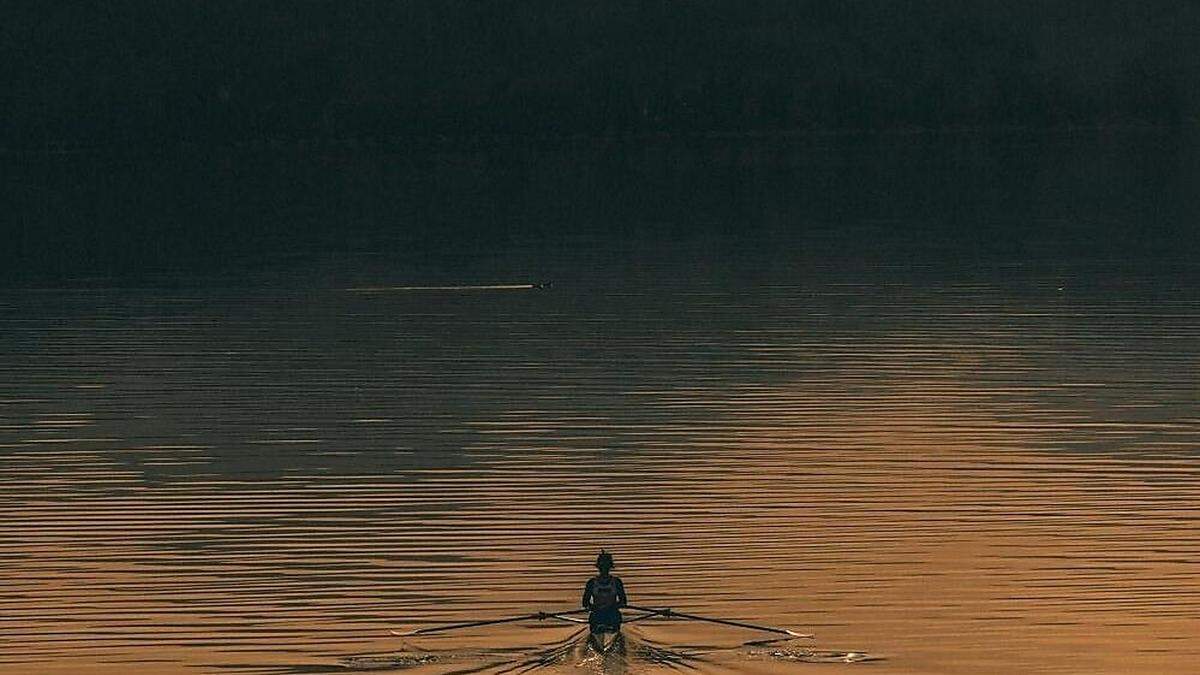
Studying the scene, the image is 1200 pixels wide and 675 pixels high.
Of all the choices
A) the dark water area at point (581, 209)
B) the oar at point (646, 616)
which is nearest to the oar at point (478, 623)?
the oar at point (646, 616)

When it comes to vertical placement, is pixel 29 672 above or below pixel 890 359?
below

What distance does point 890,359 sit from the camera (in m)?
48.9

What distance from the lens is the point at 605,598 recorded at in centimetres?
2503

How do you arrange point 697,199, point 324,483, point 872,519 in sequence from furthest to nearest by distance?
point 697,199 < point 324,483 < point 872,519

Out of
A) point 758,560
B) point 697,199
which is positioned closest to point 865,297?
point 758,560

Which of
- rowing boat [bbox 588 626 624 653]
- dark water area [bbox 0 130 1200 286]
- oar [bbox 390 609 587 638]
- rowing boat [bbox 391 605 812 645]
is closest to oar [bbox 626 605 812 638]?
rowing boat [bbox 391 605 812 645]

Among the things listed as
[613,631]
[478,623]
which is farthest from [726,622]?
[478,623]

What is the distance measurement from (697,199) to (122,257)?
1665 inches

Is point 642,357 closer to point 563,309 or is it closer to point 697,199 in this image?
point 563,309

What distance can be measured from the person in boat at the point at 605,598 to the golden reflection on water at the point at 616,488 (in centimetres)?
59

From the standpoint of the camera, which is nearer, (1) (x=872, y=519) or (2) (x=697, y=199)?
(1) (x=872, y=519)

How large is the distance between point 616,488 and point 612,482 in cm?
48

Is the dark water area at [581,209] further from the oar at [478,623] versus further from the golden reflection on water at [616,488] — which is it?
the oar at [478,623]

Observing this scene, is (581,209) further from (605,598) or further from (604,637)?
(605,598)
